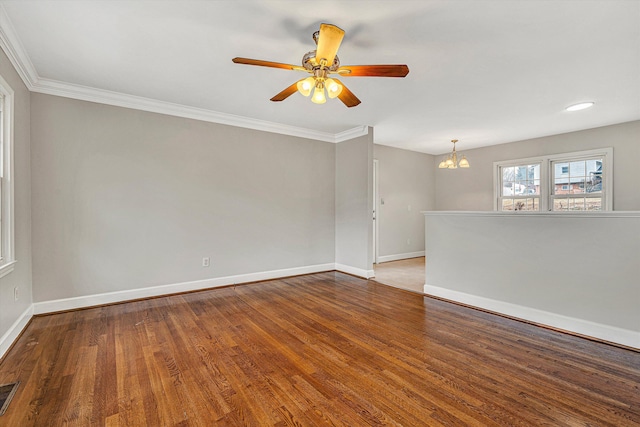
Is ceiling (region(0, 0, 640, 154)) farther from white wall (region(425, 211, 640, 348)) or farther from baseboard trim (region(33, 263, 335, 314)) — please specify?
baseboard trim (region(33, 263, 335, 314))

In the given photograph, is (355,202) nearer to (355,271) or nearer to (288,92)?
(355,271)

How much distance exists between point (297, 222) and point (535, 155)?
4667mm

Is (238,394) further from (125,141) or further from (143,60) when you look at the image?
(125,141)

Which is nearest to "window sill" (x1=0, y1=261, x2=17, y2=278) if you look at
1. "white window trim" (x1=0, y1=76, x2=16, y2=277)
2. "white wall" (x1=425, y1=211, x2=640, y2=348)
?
"white window trim" (x1=0, y1=76, x2=16, y2=277)

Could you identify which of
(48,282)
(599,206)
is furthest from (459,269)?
(48,282)

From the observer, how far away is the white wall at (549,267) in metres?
2.54

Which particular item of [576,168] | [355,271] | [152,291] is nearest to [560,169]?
[576,168]

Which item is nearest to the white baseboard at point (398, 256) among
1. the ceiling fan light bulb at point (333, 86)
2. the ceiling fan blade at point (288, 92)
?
the ceiling fan blade at point (288, 92)

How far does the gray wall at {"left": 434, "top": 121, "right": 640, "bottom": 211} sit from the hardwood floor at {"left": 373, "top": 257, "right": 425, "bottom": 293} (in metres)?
1.78

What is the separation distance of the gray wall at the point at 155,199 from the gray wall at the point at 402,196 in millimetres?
1852

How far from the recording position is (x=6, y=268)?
2395 millimetres

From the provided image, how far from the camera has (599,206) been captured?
194 inches

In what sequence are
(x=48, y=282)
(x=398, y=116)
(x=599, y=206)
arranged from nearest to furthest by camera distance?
(x=48, y=282)
(x=398, y=116)
(x=599, y=206)

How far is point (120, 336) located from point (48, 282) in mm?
1297
